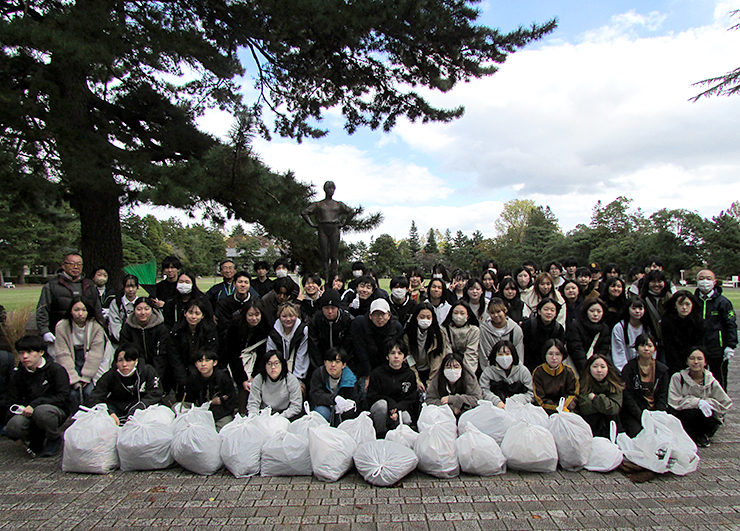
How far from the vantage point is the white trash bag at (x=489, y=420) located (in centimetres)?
366

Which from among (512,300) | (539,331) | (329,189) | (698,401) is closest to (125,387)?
(539,331)

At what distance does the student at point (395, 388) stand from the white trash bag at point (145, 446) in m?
1.70

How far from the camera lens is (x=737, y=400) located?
18.0 ft

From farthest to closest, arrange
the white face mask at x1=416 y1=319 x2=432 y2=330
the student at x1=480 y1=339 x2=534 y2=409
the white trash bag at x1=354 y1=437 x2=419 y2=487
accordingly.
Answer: the white face mask at x1=416 y1=319 x2=432 y2=330, the student at x1=480 y1=339 x2=534 y2=409, the white trash bag at x1=354 y1=437 x2=419 y2=487

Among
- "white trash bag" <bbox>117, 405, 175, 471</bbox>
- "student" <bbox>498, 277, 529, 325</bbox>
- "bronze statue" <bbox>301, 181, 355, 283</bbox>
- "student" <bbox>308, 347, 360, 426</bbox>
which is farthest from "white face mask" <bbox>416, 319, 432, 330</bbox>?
"bronze statue" <bbox>301, 181, 355, 283</bbox>

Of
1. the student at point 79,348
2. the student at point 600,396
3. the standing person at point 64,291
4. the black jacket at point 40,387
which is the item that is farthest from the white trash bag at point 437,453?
the standing person at point 64,291

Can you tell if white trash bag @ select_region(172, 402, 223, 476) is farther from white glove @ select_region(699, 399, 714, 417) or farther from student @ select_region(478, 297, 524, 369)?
white glove @ select_region(699, 399, 714, 417)

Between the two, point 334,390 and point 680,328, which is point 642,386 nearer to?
point 680,328

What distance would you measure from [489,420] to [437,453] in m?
0.65

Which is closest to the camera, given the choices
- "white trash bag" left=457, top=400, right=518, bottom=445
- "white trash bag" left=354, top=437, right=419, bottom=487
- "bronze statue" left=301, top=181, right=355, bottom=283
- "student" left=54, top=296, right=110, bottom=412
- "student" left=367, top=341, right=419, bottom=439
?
"white trash bag" left=354, top=437, right=419, bottom=487

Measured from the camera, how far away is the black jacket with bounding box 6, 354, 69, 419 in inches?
156

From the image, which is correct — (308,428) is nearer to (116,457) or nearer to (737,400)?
(116,457)

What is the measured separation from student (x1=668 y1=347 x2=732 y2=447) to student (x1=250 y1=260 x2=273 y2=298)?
4.77 metres

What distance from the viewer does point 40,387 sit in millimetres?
4008
